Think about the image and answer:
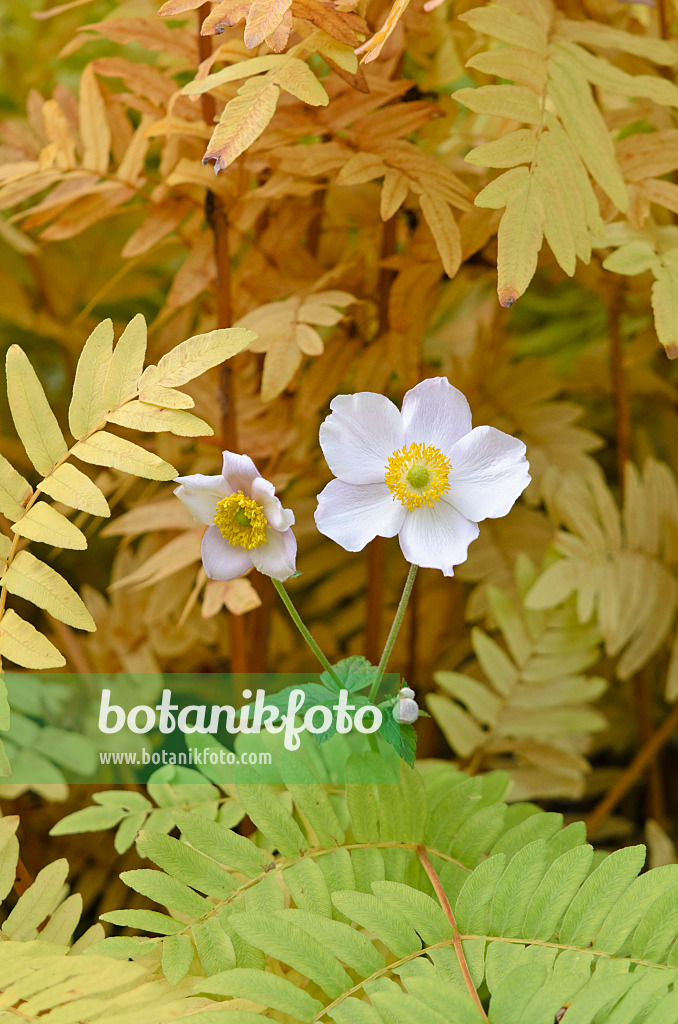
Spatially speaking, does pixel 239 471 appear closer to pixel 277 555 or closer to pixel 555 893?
pixel 277 555

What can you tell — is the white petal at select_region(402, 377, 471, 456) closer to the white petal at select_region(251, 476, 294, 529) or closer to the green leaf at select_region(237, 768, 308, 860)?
the white petal at select_region(251, 476, 294, 529)

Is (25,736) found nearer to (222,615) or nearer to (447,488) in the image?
(222,615)

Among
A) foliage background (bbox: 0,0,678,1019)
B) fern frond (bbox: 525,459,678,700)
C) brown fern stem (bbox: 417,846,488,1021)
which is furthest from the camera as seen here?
fern frond (bbox: 525,459,678,700)

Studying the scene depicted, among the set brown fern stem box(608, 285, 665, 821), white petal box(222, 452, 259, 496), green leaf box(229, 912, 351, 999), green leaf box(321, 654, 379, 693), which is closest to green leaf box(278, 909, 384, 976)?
green leaf box(229, 912, 351, 999)

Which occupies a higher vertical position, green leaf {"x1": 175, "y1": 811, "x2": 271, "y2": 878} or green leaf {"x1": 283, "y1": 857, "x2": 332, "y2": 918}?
green leaf {"x1": 175, "y1": 811, "x2": 271, "y2": 878}

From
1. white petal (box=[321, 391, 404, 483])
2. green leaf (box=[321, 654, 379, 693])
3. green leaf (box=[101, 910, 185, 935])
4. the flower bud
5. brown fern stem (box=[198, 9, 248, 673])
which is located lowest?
green leaf (box=[101, 910, 185, 935])

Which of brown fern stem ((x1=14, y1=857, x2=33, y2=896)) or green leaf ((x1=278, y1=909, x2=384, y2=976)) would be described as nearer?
green leaf ((x1=278, y1=909, x2=384, y2=976))

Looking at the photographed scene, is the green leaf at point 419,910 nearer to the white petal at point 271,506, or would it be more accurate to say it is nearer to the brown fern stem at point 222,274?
the white petal at point 271,506

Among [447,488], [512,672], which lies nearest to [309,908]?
[447,488]
